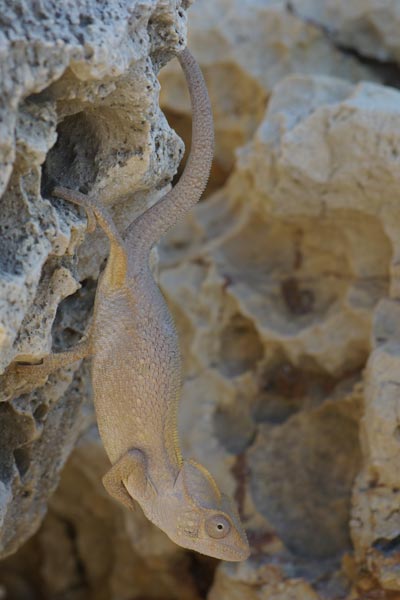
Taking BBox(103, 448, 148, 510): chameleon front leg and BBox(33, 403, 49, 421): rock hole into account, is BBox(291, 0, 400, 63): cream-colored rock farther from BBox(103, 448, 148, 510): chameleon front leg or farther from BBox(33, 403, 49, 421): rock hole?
BBox(103, 448, 148, 510): chameleon front leg

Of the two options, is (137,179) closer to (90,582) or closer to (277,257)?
(277,257)

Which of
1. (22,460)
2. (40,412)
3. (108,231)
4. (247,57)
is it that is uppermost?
(247,57)

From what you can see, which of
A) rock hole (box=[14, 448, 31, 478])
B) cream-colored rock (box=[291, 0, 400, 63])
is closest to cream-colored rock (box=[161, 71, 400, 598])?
cream-colored rock (box=[291, 0, 400, 63])

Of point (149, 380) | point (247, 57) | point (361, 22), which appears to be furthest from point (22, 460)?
point (361, 22)

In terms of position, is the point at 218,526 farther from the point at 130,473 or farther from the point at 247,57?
the point at 247,57

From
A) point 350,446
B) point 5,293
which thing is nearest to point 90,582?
point 350,446

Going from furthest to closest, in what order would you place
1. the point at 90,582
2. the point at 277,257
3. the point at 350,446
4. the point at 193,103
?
the point at 90,582 → the point at 277,257 → the point at 350,446 → the point at 193,103
